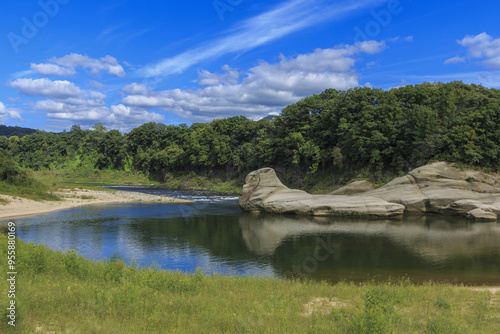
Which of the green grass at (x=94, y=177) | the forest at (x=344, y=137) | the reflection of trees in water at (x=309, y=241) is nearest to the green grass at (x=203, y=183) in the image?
the forest at (x=344, y=137)

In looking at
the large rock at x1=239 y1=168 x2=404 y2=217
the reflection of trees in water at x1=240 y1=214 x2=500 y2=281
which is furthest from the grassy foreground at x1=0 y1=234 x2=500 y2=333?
the large rock at x1=239 y1=168 x2=404 y2=217

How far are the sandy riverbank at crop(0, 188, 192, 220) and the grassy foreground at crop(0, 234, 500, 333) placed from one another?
120 ft

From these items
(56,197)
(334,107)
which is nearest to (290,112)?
(334,107)

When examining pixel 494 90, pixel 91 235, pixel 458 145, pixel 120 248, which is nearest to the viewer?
pixel 120 248

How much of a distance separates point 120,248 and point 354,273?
1973 cm

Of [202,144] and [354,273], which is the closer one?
[354,273]

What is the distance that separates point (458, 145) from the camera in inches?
2112

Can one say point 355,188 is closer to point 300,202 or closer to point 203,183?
point 300,202

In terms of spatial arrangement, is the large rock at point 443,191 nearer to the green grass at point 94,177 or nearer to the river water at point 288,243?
the river water at point 288,243

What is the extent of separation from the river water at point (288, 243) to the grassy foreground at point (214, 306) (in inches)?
248

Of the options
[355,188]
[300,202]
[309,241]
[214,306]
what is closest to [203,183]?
[355,188]

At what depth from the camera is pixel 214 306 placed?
12.6 meters

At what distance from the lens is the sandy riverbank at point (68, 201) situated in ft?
156

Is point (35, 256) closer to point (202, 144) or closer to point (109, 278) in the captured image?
point (109, 278)
